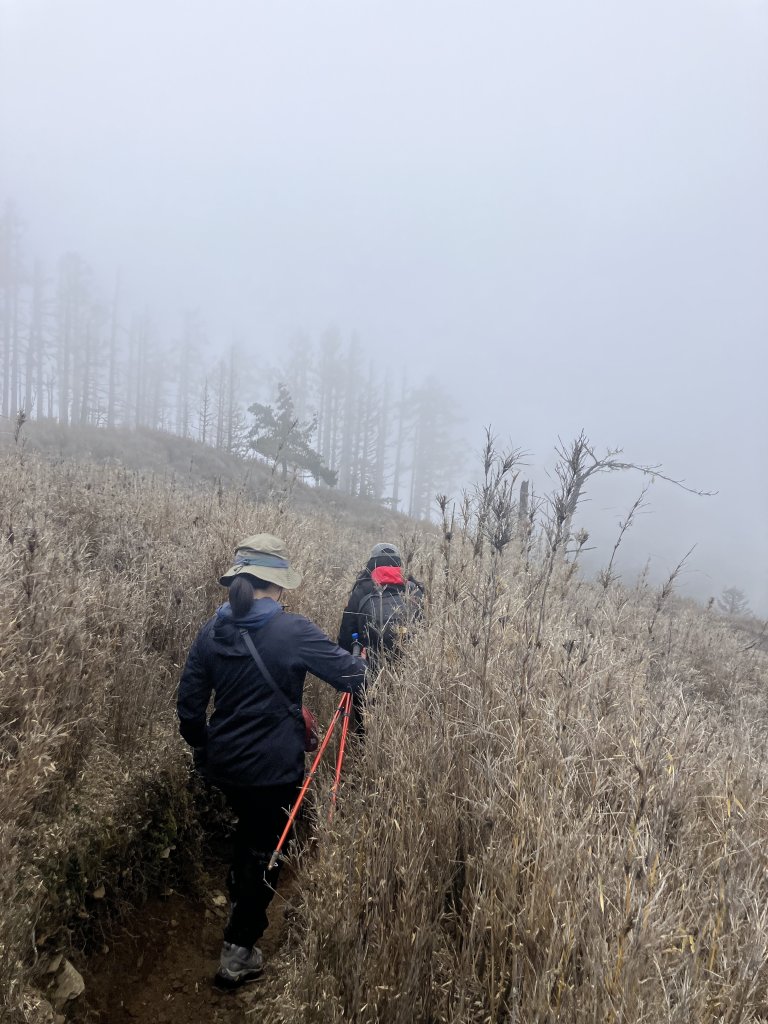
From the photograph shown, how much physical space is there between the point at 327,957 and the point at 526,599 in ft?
8.22

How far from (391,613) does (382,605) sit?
0.32 ft

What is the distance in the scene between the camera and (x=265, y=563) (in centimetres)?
276

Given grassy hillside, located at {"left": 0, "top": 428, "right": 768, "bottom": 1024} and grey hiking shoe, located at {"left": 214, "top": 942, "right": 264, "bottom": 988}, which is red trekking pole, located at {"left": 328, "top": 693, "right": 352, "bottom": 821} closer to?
grassy hillside, located at {"left": 0, "top": 428, "right": 768, "bottom": 1024}

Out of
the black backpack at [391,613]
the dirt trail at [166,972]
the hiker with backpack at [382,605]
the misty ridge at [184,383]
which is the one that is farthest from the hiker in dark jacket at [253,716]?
the misty ridge at [184,383]

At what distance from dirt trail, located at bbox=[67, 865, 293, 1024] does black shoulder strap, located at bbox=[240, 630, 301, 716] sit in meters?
0.81

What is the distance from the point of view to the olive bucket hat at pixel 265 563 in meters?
2.71

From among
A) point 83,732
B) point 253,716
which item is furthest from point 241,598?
point 83,732

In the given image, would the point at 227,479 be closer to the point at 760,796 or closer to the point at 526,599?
the point at 526,599

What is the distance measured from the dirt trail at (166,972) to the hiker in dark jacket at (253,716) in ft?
0.50

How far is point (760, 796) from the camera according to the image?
225cm

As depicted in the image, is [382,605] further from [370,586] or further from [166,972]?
[166,972]

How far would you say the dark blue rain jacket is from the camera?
99.6 inches

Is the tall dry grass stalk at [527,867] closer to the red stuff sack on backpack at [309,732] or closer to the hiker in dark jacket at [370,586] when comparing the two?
the red stuff sack on backpack at [309,732]

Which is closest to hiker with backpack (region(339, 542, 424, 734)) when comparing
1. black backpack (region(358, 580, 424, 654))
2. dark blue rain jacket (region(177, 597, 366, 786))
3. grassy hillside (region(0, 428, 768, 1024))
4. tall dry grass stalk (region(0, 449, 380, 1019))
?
black backpack (region(358, 580, 424, 654))
